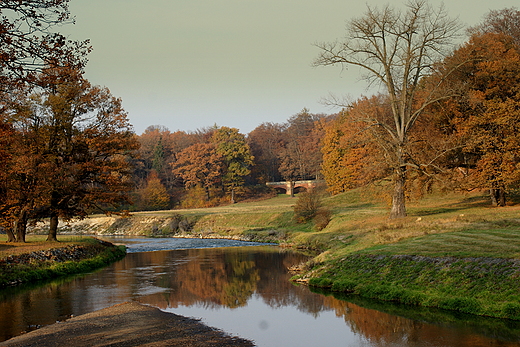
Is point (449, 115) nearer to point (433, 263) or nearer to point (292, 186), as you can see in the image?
point (433, 263)

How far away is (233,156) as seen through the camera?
95062 mm

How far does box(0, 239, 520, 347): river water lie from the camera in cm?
1186

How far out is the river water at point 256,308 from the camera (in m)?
11.9

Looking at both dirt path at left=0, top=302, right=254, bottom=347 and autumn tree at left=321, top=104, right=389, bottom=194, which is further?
autumn tree at left=321, top=104, right=389, bottom=194

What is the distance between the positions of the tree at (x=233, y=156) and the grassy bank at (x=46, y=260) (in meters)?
64.0

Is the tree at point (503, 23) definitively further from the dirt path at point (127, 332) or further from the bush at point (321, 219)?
the dirt path at point (127, 332)

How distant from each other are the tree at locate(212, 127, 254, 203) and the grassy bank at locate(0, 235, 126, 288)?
6397cm

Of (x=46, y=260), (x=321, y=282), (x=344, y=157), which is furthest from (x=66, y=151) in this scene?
(x=344, y=157)

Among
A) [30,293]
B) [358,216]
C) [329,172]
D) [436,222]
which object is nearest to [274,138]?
[329,172]

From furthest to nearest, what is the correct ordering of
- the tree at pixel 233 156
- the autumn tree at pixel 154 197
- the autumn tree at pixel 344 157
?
1. the tree at pixel 233 156
2. the autumn tree at pixel 154 197
3. the autumn tree at pixel 344 157

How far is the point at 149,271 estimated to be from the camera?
2464 centimetres

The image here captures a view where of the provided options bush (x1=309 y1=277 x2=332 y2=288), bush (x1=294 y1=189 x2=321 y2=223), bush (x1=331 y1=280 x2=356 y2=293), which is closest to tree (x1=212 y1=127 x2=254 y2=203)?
bush (x1=294 y1=189 x2=321 y2=223)

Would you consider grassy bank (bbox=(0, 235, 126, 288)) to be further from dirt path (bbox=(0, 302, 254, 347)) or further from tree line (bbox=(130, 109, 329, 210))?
tree line (bbox=(130, 109, 329, 210))

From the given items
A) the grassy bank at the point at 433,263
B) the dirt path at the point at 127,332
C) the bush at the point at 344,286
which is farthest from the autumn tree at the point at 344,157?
the dirt path at the point at 127,332
